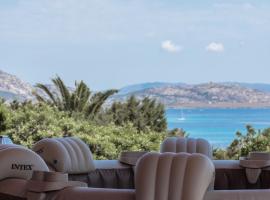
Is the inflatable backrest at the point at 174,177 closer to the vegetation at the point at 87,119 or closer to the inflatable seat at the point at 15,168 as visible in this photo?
the inflatable seat at the point at 15,168

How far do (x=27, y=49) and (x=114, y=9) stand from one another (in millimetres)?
1415

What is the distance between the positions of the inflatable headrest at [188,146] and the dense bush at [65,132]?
9.23ft

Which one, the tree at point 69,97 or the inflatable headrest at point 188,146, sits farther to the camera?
the tree at point 69,97

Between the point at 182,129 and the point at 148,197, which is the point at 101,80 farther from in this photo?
the point at 148,197

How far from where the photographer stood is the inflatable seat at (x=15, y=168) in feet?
6.81

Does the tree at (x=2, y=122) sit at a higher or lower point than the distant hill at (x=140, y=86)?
lower

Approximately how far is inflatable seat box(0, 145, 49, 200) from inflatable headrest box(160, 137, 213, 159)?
1456 mm

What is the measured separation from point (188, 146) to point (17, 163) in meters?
1.60

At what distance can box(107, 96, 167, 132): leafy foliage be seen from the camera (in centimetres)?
870

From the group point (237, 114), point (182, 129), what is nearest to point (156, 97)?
point (182, 129)

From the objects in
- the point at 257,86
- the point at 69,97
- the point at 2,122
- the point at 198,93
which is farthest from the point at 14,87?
the point at 257,86

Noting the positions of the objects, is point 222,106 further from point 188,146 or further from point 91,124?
point 188,146

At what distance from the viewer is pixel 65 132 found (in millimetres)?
6770

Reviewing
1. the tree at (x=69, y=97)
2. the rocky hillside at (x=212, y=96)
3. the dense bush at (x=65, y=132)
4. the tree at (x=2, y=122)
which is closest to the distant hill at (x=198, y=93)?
the rocky hillside at (x=212, y=96)
